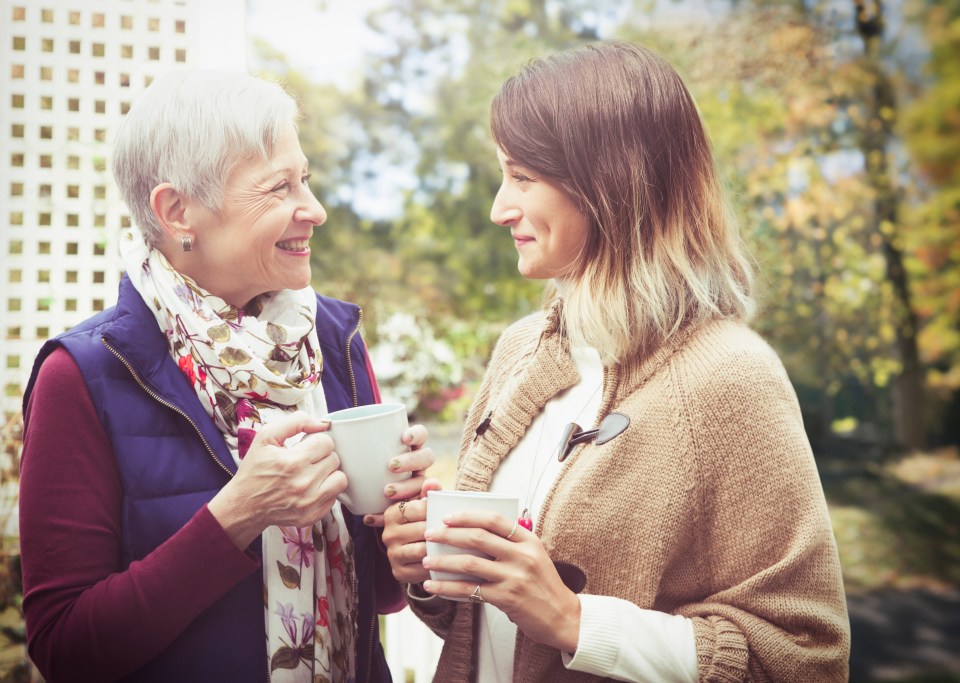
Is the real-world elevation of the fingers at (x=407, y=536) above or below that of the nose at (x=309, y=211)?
below

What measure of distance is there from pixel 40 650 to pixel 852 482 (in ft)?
16.4

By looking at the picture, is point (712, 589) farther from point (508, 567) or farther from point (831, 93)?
point (831, 93)

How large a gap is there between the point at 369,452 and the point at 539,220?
53cm

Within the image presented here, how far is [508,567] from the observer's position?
127cm

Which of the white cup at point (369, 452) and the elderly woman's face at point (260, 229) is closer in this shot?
the white cup at point (369, 452)

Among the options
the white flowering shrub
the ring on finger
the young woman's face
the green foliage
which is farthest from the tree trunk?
the ring on finger

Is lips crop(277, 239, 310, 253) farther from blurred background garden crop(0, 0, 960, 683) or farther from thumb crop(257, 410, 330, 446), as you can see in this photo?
blurred background garden crop(0, 0, 960, 683)

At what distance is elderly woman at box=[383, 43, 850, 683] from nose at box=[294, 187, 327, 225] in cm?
33

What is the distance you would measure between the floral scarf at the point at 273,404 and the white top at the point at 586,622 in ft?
0.92

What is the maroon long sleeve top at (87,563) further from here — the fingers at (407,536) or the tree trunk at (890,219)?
the tree trunk at (890,219)

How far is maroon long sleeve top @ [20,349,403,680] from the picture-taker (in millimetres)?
1316

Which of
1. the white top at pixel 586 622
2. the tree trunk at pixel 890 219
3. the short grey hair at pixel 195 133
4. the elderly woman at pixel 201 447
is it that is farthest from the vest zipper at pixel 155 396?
the tree trunk at pixel 890 219

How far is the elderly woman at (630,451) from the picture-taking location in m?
1.32

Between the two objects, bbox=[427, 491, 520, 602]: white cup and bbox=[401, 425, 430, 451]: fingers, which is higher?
bbox=[401, 425, 430, 451]: fingers
